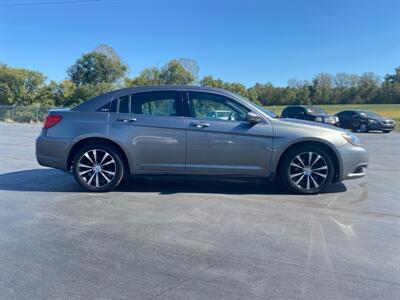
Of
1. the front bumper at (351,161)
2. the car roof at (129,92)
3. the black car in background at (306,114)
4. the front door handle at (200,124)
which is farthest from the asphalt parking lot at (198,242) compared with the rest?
the black car in background at (306,114)

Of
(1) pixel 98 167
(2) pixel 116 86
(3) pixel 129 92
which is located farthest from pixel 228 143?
(2) pixel 116 86

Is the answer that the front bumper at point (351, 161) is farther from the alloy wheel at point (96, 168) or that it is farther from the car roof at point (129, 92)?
the alloy wheel at point (96, 168)

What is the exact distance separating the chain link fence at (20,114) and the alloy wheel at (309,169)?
32.2m

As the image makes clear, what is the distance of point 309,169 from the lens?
5.50 metres

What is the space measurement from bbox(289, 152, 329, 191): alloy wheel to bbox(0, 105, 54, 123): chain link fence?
106ft

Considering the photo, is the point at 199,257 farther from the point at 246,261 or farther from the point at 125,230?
the point at 125,230

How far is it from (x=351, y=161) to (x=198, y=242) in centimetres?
304

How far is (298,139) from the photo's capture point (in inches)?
214

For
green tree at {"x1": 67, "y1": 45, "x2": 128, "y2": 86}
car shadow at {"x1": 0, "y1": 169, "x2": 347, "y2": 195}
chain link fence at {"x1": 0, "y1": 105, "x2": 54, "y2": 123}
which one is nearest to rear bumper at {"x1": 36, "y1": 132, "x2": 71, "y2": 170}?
car shadow at {"x1": 0, "y1": 169, "x2": 347, "y2": 195}

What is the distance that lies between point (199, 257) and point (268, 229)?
1.07 m

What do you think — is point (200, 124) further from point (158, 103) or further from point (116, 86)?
point (116, 86)

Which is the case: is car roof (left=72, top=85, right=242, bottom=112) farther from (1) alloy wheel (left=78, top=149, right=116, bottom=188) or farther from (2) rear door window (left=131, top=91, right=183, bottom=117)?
(1) alloy wheel (left=78, top=149, right=116, bottom=188)

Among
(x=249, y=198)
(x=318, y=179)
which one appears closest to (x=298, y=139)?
(x=318, y=179)

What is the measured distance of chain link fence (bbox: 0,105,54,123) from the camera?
33.2m
